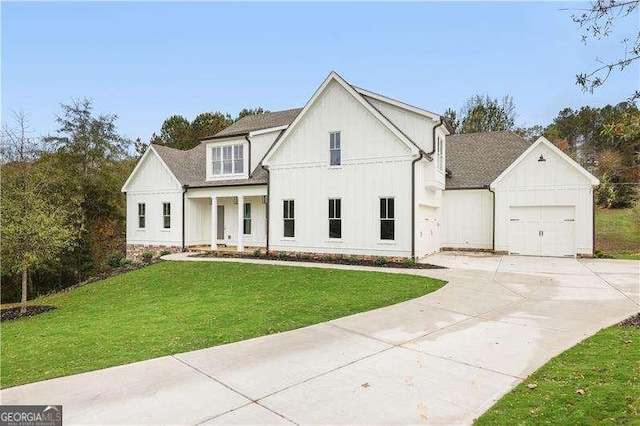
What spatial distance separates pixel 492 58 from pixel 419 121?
19.4 feet

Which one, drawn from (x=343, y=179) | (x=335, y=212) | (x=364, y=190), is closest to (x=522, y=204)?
(x=364, y=190)

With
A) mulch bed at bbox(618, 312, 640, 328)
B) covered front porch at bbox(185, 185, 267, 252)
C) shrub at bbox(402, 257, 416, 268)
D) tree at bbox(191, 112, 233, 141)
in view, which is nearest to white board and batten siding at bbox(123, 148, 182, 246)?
covered front porch at bbox(185, 185, 267, 252)

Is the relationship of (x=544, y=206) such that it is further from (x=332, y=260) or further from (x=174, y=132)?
(x=174, y=132)

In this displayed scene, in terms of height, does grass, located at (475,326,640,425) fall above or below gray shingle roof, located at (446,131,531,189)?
below

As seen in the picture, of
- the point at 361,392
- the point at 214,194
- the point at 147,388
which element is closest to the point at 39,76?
the point at 214,194

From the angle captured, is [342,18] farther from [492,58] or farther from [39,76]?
[39,76]

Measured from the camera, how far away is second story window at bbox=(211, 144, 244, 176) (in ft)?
69.6

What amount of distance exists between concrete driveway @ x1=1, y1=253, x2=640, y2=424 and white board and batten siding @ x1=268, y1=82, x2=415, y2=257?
25.9ft

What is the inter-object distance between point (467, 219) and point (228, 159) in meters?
13.5

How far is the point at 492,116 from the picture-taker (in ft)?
143

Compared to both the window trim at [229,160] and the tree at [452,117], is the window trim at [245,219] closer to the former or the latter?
the window trim at [229,160]

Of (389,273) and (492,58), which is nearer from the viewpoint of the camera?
(389,273)

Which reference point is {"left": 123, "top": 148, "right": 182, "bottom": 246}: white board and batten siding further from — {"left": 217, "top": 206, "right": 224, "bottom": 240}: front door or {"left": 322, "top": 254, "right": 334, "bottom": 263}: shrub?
{"left": 322, "top": 254, "right": 334, "bottom": 263}: shrub

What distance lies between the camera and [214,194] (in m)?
21.1
